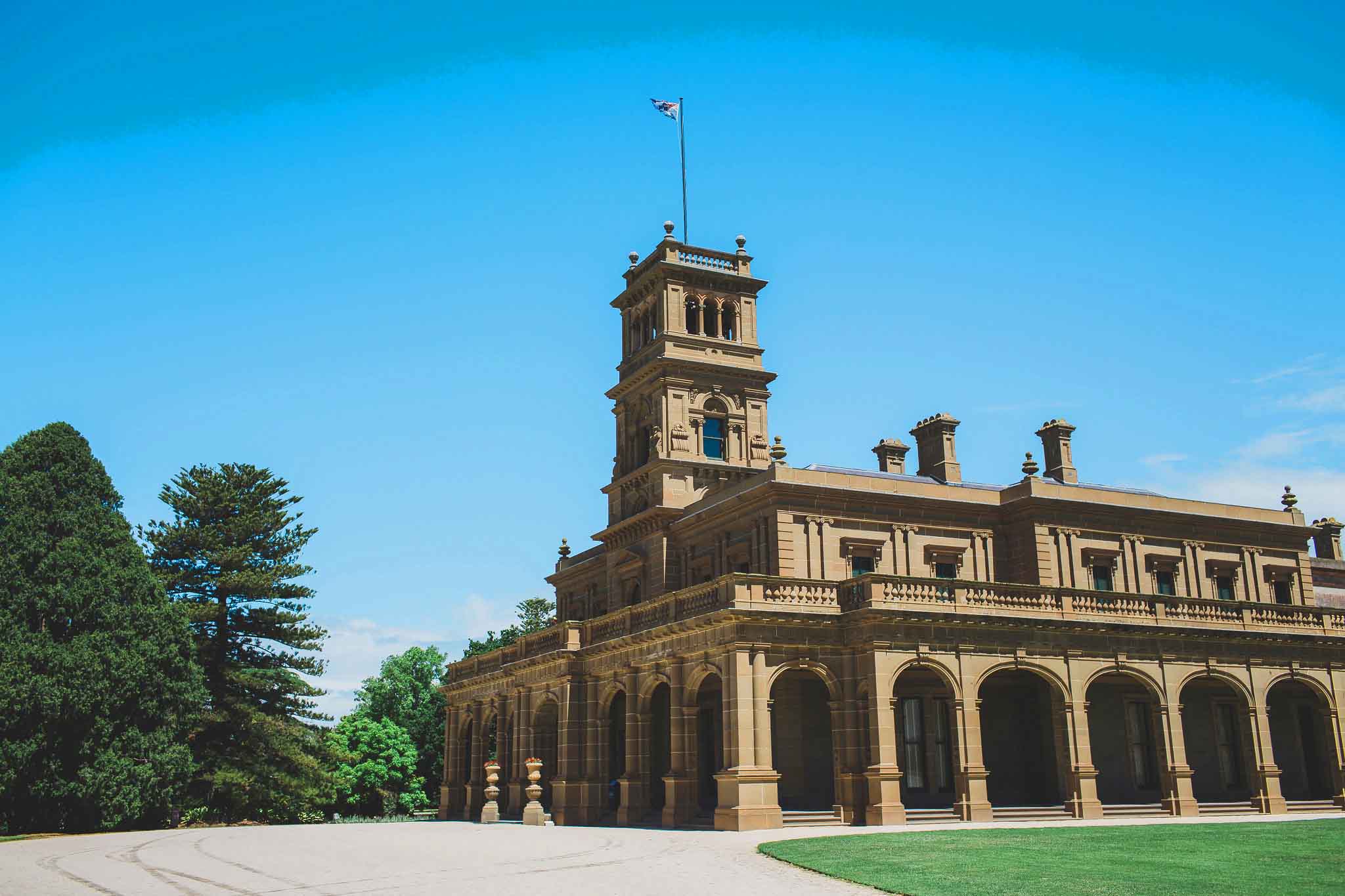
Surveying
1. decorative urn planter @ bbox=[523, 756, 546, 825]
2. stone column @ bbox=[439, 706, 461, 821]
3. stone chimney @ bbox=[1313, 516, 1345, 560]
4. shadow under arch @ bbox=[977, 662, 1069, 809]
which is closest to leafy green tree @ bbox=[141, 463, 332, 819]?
stone column @ bbox=[439, 706, 461, 821]

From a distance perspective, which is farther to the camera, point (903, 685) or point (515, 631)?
point (515, 631)

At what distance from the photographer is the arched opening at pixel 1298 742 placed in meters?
39.5

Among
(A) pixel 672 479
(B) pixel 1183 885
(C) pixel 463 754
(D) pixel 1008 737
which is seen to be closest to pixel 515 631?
(C) pixel 463 754

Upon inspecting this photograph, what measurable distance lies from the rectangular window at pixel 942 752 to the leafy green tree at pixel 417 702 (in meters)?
47.3

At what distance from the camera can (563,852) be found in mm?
23250

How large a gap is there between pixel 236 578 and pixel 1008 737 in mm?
34866

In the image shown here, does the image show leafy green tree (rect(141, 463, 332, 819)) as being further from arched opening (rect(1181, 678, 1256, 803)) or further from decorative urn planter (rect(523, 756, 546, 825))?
arched opening (rect(1181, 678, 1256, 803))

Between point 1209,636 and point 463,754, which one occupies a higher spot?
point 1209,636

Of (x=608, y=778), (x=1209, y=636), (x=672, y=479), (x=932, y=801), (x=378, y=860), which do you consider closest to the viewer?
(x=378, y=860)

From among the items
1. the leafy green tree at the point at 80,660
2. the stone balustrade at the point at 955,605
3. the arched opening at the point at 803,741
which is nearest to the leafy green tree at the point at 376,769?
the leafy green tree at the point at 80,660

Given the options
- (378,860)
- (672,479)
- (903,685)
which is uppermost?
(672,479)

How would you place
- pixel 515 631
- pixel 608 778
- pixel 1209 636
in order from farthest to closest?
pixel 515 631 < pixel 608 778 < pixel 1209 636

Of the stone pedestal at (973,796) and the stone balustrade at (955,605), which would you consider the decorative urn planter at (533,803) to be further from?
the stone pedestal at (973,796)

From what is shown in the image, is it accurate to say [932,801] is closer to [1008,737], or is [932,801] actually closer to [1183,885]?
[1008,737]
